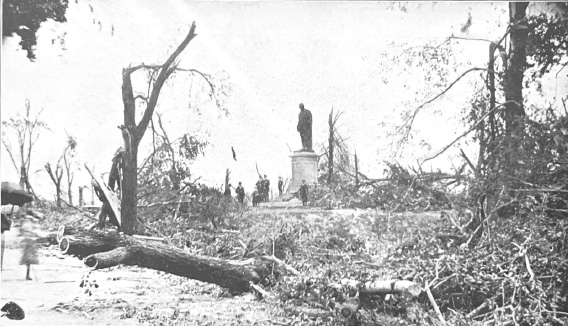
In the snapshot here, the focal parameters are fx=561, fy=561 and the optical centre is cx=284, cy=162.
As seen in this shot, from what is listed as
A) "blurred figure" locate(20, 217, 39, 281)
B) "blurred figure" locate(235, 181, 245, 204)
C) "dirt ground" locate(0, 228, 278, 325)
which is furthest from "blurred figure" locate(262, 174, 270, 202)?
"blurred figure" locate(20, 217, 39, 281)

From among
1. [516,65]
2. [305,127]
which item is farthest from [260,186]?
[516,65]

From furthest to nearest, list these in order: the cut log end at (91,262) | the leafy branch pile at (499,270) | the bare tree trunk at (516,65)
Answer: the cut log end at (91,262)
the bare tree trunk at (516,65)
the leafy branch pile at (499,270)

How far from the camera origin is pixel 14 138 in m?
3.99

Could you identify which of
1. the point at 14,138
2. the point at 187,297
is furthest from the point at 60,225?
the point at 187,297

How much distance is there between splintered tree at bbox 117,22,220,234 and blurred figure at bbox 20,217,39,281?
2.09 feet

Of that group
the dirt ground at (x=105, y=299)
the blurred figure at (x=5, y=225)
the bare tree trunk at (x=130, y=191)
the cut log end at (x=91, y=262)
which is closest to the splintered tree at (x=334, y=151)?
the dirt ground at (x=105, y=299)

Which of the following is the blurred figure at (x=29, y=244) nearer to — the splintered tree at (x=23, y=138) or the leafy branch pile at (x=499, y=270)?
the splintered tree at (x=23, y=138)

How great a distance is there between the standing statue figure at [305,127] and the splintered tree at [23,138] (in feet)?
6.14

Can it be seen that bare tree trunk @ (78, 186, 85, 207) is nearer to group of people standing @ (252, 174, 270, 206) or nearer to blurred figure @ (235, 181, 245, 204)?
blurred figure @ (235, 181, 245, 204)

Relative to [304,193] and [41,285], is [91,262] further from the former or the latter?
[304,193]

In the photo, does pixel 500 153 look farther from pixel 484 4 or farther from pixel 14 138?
pixel 14 138

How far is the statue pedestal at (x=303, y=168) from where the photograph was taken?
396cm

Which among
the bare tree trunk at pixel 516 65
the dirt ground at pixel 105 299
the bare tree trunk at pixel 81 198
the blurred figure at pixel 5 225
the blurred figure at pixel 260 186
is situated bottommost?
the dirt ground at pixel 105 299

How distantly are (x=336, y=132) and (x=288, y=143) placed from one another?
352mm
